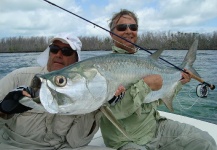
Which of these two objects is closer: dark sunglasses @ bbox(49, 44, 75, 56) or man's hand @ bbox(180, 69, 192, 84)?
dark sunglasses @ bbox(49, 44, 75, 56)

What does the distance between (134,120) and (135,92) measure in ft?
2.23

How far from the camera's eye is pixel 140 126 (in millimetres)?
3541

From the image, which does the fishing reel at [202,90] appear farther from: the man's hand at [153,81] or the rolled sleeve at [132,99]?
the rolled sleeve at [132,99]

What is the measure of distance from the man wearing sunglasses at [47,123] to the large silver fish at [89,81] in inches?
21.1

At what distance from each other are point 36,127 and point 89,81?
0.93 metres

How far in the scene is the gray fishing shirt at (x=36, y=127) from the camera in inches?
116

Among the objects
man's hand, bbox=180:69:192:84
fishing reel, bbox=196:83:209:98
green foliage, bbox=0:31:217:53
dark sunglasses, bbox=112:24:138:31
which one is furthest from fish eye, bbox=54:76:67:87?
green foliage, bbox=0:31:217:53

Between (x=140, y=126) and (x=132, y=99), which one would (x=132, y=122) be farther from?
(x=132, y=99)

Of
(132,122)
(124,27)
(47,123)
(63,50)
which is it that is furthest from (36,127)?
(124,27)

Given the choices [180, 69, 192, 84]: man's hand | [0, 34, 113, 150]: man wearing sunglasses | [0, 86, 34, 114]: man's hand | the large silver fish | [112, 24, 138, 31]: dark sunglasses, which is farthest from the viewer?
[180, 69, 192, 84]: man's hand

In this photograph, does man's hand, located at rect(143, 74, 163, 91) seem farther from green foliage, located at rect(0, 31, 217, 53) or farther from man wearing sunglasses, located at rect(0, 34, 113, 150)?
green foliage, located at rect(0, 31, 217, 53)

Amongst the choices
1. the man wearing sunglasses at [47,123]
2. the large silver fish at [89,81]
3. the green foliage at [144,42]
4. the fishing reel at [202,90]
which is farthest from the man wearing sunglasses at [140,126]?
the green foliage at [144,42]

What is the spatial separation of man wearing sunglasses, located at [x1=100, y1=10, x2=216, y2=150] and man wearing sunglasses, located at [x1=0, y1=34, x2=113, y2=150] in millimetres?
403

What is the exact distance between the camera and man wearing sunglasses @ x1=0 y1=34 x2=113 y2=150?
295 centimetres
